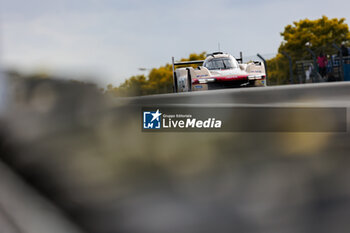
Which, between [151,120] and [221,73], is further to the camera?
[221,73]

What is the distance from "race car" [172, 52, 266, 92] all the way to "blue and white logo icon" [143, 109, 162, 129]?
0.61m

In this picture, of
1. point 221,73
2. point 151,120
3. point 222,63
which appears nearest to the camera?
point 151,120

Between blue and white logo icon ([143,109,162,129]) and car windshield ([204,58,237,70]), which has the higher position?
car windshield ([204,58,237,70])

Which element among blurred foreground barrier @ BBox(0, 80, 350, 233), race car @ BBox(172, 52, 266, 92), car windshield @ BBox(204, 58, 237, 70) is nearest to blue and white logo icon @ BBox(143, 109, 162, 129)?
blurred foreground barrier @ BBox(0, 80, 350, 233)

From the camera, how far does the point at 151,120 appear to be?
161 cm

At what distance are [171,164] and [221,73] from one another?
1.43 metres

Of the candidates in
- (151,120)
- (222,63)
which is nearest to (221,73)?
(222,63)

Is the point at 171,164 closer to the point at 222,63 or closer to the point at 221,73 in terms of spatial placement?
the point at 222,63

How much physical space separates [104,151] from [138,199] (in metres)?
0.25

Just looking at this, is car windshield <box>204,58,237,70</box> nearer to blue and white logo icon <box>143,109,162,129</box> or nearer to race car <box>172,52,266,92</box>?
race car <box>172,52,266,92</box>

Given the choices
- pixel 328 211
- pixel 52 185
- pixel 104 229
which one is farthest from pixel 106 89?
pixel 328 211

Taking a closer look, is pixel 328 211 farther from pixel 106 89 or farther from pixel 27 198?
pixel 27 198

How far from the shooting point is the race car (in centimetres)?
233

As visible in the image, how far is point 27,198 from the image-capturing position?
1.56 m
